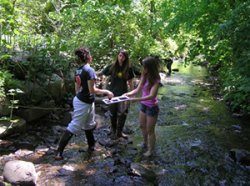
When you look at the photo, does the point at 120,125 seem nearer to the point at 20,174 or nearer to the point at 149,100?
the point at 149,100

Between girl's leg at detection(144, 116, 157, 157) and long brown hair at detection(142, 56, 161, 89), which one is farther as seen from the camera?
girl's leg at detection(144, 116, 157, 157)

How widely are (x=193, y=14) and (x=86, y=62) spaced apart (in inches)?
173

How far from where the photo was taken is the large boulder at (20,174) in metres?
4.23

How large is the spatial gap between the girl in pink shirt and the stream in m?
0.50

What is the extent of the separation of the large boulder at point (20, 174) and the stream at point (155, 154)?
210 millimetres

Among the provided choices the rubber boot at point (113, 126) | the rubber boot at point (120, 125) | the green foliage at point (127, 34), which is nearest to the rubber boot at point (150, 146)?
the rubber boot at point (120, 125)

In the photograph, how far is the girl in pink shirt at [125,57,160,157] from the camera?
5115 mm

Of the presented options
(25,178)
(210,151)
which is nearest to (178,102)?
(210,151)

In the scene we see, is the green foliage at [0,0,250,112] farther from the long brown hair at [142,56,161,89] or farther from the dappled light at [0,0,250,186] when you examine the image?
the long brown hair at [142,56,161,89]

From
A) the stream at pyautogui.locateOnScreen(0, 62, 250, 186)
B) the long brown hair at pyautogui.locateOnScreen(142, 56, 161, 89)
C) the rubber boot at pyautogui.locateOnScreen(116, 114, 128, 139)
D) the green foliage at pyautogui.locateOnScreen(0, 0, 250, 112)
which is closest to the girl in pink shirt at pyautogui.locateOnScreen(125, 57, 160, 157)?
the long brown hair at pyautogui.locateOnScreen(142, 56, 161, 89)

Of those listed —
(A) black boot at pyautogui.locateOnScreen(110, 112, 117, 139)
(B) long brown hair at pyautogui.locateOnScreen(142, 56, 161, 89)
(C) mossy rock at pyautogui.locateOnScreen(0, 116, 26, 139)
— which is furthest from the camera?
(A) black boot at pyautogui.locateOnScreen(110, 112, 117, 139)

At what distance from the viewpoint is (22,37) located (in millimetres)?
7652

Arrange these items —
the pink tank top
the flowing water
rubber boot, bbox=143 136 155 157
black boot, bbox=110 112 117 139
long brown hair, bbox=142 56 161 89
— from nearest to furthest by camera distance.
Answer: the flowing water < long brown hair, bbox=142 56 161 89 < the pink tank top < rubber boot, bbox=143 136 155 157 < black boot, bbox=110 112 117 139

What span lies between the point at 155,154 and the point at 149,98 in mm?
1298
